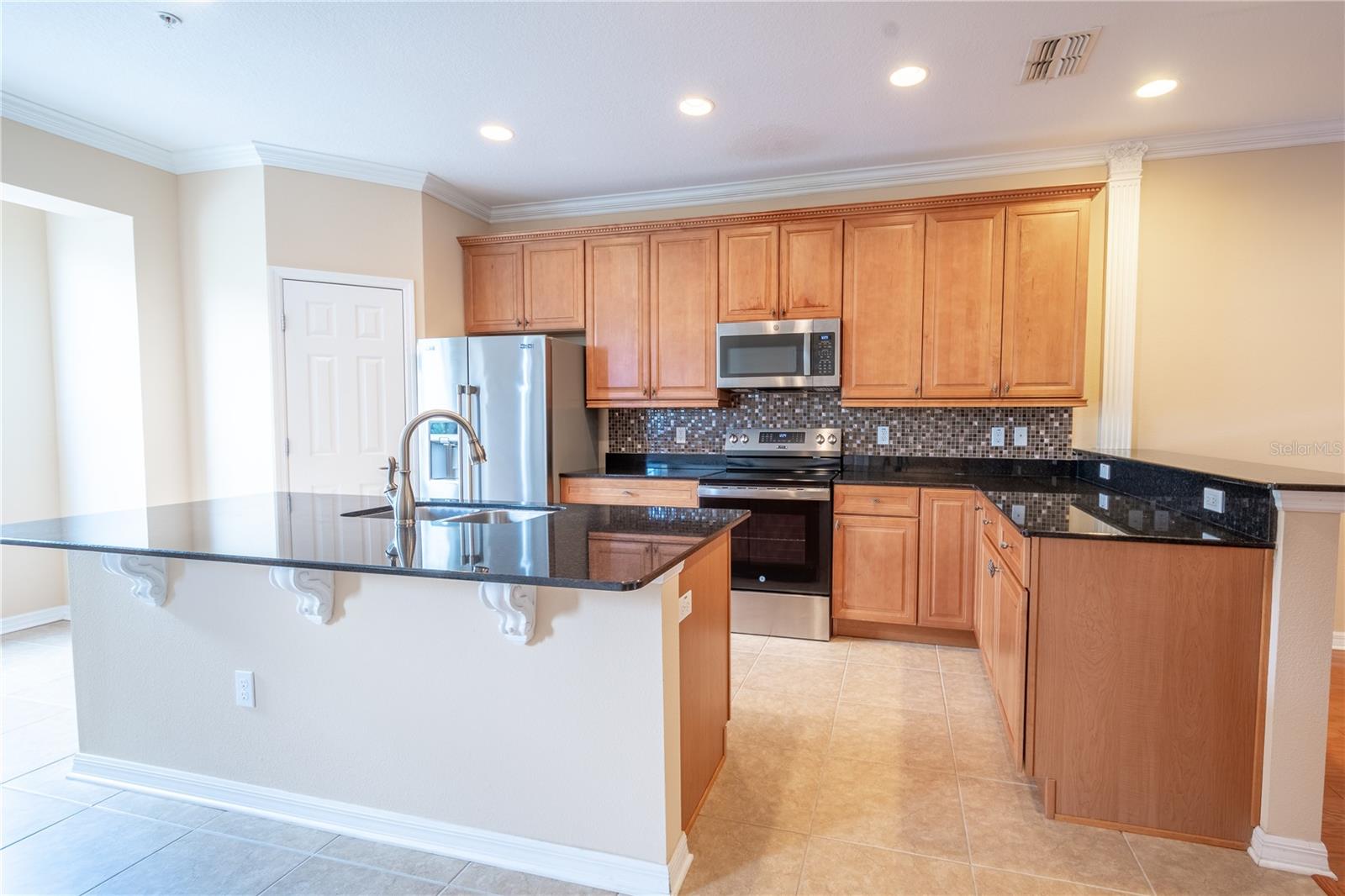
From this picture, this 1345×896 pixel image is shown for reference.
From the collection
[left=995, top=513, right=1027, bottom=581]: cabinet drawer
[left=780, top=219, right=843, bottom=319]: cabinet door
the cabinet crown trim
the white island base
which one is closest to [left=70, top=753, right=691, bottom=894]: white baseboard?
the white island base

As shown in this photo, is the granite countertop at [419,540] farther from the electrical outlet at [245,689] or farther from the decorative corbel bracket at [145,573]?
the electrical outlet at [245,689]

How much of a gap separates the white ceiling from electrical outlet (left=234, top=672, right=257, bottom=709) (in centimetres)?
225

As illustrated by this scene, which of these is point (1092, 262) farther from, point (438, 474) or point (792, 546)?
point (438, 474)

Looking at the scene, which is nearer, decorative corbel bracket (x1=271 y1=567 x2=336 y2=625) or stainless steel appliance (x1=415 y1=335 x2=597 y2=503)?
decorative corbel bracket (x1=271 y1=567 x2=336 y2=625)

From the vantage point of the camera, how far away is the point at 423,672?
1794 millimetres

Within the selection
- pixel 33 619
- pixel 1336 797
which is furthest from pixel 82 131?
pixel 1336 797

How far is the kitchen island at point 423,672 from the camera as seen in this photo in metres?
1.61

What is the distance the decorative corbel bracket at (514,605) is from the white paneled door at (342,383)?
8.46ft

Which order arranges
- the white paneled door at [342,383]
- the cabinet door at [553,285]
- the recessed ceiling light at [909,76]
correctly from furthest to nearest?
the cabinet door at [553,285] < the white paneled door at [342,383] < the recessed ceiling light at [909,76]

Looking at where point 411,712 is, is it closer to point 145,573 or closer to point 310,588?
point 310,588

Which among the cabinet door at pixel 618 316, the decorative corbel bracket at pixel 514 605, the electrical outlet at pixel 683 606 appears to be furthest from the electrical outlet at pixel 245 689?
the cabinet door at pixel 618 316

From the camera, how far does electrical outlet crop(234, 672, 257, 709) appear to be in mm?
1954

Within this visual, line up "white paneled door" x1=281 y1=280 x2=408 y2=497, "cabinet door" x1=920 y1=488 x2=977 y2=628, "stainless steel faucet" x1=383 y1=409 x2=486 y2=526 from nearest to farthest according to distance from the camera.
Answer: "stainless steel faucet" x1=383 y1=409 x2=486 y2=526
"cabinet door" x1=920 y1=488 x2=977 y2=628
"white paneled door" x1=281 y1=280 x2=408 y2=497

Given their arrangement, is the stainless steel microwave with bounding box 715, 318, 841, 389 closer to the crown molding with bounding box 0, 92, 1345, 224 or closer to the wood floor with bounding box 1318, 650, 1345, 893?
the crown molding with bounding box 0, 92, 1345, 224
